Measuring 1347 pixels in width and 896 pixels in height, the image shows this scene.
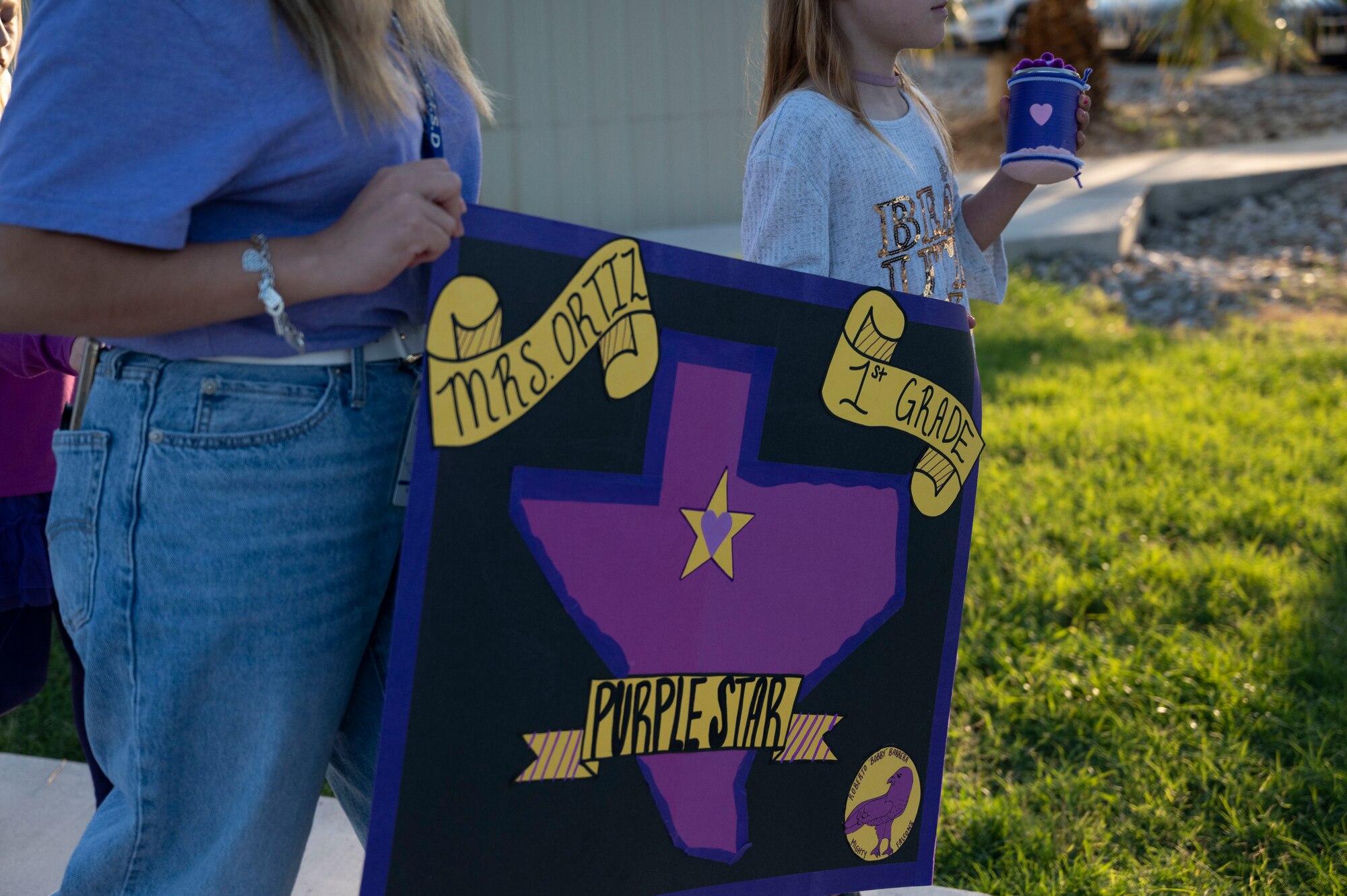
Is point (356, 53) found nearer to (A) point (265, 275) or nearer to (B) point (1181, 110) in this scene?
(A) point (265, 275)

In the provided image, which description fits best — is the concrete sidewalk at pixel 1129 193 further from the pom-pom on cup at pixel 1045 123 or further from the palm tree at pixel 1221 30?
the pom-pom on cup at pixel 1045 123

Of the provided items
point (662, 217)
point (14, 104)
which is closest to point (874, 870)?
point (14, 104)

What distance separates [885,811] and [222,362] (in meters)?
1.13

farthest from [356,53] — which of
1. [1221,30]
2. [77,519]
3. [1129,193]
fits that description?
[1221,30]

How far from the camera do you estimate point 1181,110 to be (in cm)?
1291

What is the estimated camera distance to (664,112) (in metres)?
9.17

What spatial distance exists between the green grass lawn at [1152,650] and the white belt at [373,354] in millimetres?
1753

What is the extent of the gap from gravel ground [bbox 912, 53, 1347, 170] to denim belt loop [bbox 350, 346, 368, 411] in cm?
850

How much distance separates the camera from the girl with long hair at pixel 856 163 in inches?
73.0

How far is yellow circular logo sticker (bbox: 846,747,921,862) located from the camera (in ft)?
5.69

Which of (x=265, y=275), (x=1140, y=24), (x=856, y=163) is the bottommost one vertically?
(x=265, y=275)

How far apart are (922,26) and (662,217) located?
7.52 metres

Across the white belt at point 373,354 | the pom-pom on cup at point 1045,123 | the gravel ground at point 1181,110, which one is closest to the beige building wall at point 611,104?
the gravel ground at point 1181,110

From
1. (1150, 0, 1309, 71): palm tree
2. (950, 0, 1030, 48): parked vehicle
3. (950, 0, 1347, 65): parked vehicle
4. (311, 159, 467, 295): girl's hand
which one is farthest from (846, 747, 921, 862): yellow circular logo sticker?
(950, 0, 1030, 48): parked vehicle
